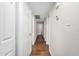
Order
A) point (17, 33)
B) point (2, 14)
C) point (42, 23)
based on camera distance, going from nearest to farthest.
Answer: point (2, 14) < point (17, 33) < point (42, 23)

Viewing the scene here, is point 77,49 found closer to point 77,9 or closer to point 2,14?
point 77,9

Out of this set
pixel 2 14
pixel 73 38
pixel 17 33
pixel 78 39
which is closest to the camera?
pixel 2 14

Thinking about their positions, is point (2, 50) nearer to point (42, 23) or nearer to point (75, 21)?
point (75, 21)

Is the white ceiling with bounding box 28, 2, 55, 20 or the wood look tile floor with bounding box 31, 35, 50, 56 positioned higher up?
the white ceiling with bounding box 28, 2, 55, 20

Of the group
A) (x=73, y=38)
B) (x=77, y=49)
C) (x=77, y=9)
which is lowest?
(x=77, y=49)

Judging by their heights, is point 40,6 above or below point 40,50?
above

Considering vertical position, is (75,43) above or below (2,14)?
below

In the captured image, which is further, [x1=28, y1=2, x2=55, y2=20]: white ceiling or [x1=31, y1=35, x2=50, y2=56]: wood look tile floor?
[x1=31, y1=35, x2=50, y2=56]: wood look tile floor

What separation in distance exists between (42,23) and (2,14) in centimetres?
313

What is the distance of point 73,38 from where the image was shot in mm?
1146

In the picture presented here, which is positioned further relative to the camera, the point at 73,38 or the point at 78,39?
the point at 73,38

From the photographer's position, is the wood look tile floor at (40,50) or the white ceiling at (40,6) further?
the wood look tile floor at (40,50)

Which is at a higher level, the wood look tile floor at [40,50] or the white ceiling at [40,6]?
the white ceiling at [40,6]

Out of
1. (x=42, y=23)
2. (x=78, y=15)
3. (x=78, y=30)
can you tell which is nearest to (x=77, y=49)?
(x=78, y=30)
